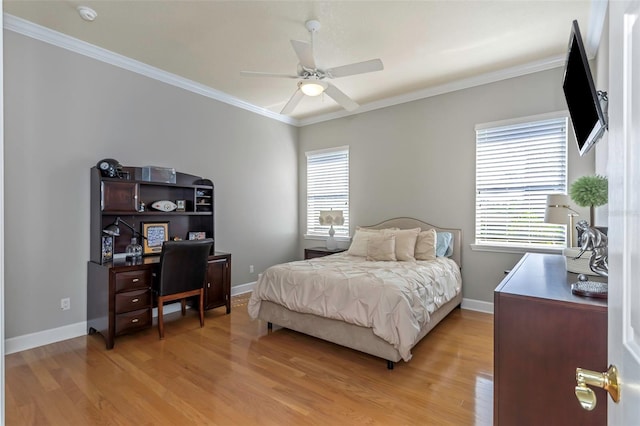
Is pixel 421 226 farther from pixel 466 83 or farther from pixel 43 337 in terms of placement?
pixel 43 337

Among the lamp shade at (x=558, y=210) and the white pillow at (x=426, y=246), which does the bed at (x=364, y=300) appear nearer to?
the white pillow at (x=426, y=246)

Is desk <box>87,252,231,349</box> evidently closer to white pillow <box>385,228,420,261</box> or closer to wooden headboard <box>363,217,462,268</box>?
white pillow <box>385,228,420,261</box>

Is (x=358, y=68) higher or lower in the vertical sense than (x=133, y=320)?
higher

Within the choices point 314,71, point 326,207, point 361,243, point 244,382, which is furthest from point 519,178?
point 244,382

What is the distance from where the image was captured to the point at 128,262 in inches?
127

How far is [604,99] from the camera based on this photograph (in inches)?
79.7

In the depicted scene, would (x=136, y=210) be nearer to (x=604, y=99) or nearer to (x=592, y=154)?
(x=604, y=99)

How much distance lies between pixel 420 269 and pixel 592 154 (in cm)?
221

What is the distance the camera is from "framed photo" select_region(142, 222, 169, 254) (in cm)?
373

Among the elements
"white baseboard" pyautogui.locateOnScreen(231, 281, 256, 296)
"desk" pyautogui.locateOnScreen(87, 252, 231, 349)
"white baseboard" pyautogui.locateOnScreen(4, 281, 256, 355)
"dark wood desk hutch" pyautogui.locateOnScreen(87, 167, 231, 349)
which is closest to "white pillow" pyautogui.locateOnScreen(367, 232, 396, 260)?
"dark wood desk hutch" pyautogui.locateOnScreen(87, 167, 231, 349)

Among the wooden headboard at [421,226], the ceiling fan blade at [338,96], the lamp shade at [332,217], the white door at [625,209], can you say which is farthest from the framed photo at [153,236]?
the white door at [625,209]

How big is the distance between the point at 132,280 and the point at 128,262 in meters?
0.23

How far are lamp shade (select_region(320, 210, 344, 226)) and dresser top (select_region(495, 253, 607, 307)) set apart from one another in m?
3.04

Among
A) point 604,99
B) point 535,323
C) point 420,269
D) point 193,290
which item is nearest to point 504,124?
point 604,99
